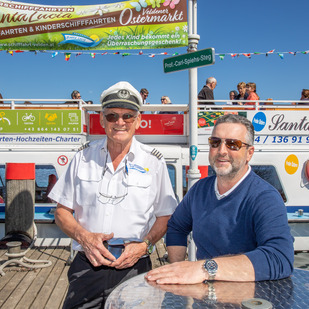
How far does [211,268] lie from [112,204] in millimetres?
837

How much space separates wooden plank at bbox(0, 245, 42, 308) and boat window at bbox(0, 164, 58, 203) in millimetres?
2234

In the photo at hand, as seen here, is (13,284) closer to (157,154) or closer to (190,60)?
(157,154)

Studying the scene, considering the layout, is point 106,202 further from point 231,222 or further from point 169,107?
point 169,107

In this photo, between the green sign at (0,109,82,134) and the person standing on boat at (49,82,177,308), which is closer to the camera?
the person standing on boat at (49,82,177,308)

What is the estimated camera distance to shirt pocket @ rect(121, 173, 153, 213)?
223 cm

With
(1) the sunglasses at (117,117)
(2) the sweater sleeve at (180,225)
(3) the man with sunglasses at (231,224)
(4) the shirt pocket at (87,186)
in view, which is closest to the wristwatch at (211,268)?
(3) the man with sunglasses at (231,224)

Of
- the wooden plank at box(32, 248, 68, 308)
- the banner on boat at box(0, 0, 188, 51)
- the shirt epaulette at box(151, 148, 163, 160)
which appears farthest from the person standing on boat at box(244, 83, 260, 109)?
the shirt epaulette at box(151, 148, 163, 160)

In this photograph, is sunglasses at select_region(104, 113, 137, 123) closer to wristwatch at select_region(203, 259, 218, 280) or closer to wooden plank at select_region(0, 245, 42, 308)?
wristwatch at select_region(203, 259, 218, 280)

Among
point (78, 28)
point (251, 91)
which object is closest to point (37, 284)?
point (78, 28)

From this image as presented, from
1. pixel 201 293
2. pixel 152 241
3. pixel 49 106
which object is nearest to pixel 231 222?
pixel 201 293

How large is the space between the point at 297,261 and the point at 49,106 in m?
6.06

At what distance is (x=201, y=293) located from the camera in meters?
1.52

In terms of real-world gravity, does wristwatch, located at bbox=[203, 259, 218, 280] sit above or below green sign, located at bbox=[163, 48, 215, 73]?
below

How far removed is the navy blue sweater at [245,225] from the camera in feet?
5.41
